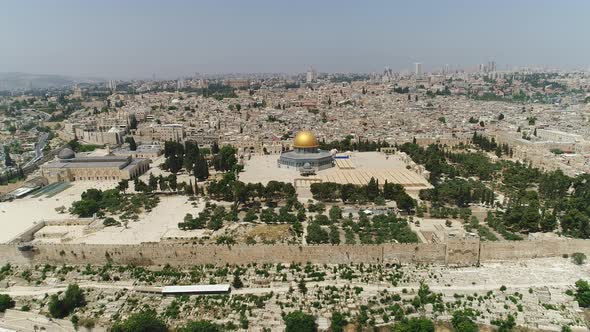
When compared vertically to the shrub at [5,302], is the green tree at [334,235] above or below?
above

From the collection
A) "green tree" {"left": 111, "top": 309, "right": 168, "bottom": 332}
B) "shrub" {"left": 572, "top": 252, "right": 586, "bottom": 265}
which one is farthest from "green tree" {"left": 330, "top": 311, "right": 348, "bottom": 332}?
"shrub" {"left": 572, "top": 252, "right": 586, "bottom": 265}

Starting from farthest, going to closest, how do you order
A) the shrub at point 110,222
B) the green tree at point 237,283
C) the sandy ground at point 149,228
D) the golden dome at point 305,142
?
the golden dome at point 305,142 < the shrub at point 110,222 < the sandy ground at point 149,228 < the green tree at point 237,283

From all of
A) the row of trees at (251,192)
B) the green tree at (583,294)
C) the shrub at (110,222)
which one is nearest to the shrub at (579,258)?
the green tree at (583,294)

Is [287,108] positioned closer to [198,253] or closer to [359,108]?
[359,108]

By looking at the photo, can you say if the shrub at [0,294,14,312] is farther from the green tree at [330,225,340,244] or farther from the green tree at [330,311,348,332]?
the green tree at [330,225,340,244]

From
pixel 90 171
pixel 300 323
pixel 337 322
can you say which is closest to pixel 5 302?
pixel 300 323

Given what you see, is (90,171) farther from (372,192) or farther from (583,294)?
(583,294)

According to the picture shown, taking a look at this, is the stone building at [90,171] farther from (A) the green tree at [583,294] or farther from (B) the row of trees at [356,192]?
(A) the green tree at [583,294]
